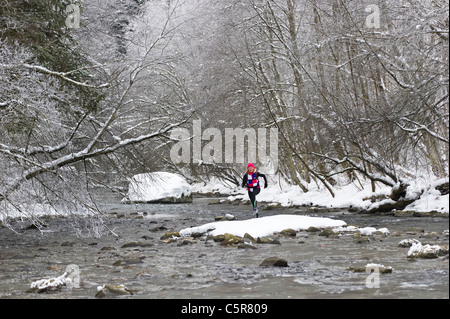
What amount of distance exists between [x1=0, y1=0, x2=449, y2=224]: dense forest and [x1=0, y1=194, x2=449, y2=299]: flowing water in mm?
1102

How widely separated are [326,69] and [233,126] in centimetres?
550

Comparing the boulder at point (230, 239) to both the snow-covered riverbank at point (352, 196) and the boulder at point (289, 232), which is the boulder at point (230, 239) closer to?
the boulder at point (289, 232)

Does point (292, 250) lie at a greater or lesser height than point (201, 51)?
lesser

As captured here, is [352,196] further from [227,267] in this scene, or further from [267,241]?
[227,267]

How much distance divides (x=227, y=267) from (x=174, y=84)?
8.48 metres

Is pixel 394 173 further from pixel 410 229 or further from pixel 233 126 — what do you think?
pixel 233 126

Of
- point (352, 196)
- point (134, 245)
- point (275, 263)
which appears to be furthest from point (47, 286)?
point (352, 196)

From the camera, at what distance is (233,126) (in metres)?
25.8

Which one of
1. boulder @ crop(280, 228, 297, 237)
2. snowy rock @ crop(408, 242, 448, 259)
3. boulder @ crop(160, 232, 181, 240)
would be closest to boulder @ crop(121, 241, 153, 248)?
boulder @ crop(160, 232, 181, 240)

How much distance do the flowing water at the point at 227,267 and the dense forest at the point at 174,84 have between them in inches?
43.4

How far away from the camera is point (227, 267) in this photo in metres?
8.34

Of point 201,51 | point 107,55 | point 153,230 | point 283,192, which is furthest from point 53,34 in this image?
point 283,192

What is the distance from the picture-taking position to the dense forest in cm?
1128

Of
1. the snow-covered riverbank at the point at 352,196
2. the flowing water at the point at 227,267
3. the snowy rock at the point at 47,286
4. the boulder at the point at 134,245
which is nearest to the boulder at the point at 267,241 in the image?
the flowing water at the point at 227,267
